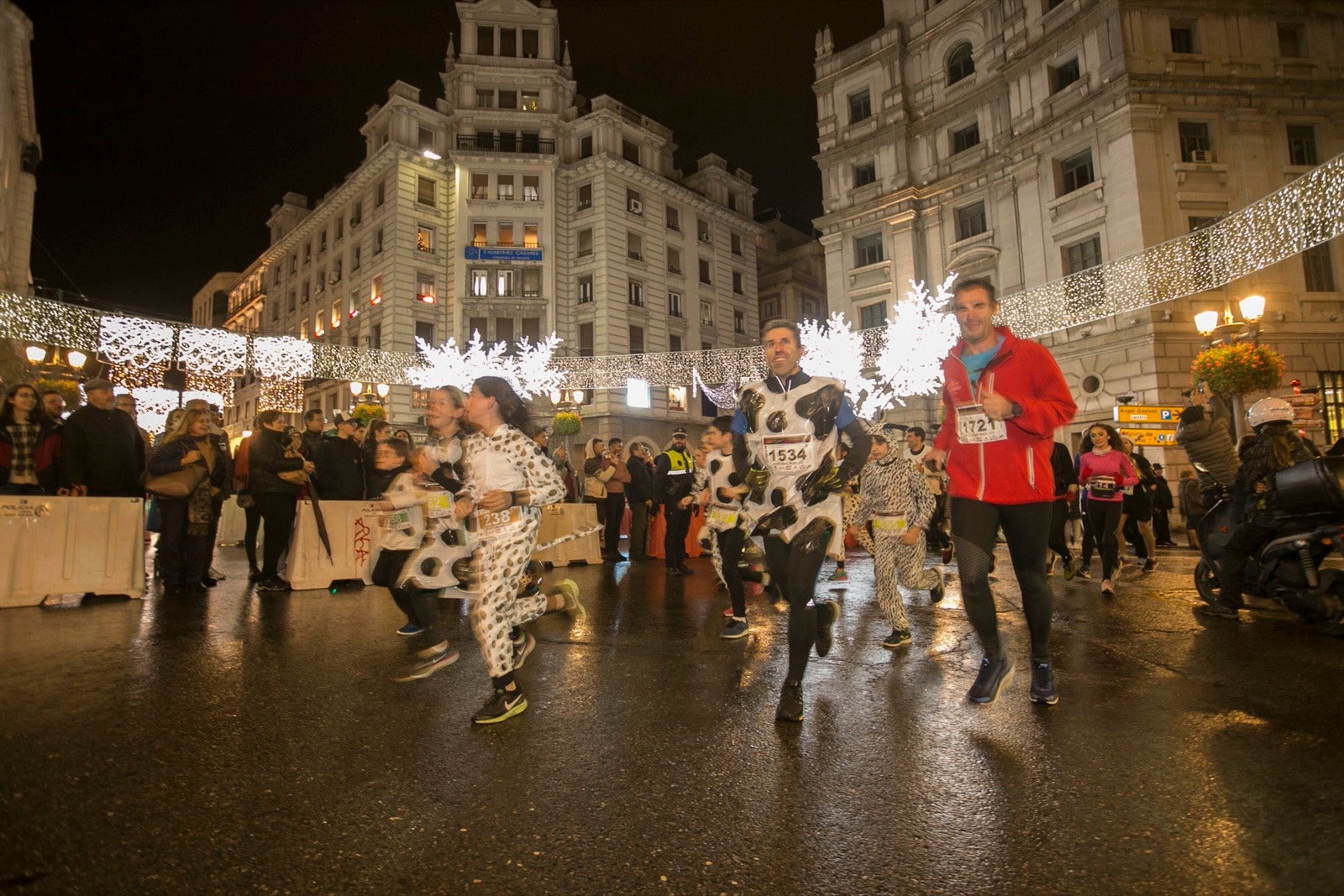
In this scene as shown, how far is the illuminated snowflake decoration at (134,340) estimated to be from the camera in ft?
49.1

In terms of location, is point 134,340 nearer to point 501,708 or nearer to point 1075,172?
point 501,708

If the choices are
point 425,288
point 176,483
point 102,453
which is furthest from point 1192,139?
point 425,288

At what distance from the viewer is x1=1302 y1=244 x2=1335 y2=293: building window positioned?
75.3 ft

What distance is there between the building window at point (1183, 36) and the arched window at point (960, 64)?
24.4 feet

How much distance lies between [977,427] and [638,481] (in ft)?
31.2

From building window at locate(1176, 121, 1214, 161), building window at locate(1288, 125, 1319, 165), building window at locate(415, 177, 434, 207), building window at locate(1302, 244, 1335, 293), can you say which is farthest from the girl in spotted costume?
building window at locate(415, 177, 434, 207)

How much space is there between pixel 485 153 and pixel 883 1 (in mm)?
21477

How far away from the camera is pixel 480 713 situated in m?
3.70

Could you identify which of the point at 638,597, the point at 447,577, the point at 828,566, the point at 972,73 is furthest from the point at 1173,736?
the point at 972,73

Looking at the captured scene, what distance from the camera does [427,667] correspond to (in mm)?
4684

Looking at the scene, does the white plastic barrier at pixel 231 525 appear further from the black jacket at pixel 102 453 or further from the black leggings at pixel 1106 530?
the black leggings at pixel 1106 530

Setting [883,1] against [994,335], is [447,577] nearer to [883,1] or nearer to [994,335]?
[994,335]

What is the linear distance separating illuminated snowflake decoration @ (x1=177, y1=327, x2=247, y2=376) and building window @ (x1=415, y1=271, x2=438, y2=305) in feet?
72.1

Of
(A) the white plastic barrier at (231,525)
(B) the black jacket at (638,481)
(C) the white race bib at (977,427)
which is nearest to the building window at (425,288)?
(A) the white plastic barrier at (231,525)
